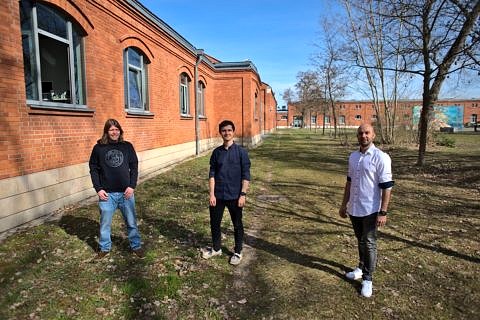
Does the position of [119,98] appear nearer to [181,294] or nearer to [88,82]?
[88,82]

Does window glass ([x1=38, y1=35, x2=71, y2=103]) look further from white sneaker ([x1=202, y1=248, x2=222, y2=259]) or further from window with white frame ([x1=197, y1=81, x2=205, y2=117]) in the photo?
window with white frame ([x1=197, y1=81, x2=205, y2=117])

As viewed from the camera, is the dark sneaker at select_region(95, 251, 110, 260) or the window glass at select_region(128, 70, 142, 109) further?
the window glass at select_region(128, 70, 142, 109)

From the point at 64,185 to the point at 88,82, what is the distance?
254cm

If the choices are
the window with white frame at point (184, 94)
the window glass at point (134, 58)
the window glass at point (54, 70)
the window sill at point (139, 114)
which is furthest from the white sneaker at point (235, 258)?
the window with white frame at point (184, 94)

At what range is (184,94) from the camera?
16.4 metres

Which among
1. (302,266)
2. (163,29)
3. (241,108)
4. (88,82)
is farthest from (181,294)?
(241,108)

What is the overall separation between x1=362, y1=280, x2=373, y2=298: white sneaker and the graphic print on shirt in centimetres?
317

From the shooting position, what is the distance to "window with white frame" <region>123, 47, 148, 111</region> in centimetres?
1030

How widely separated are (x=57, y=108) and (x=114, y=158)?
326 cm

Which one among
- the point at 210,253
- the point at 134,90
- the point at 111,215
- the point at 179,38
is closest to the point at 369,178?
the point at 210,253

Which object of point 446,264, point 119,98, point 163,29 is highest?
point 163,29

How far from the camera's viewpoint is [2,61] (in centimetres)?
541

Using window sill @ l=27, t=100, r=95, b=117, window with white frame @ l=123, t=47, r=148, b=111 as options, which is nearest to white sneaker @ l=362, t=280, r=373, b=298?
window sill @ l=27, t=100, r=95, b=117

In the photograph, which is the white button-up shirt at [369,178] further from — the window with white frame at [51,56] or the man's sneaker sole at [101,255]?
the window with white frame at [51,56]
